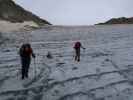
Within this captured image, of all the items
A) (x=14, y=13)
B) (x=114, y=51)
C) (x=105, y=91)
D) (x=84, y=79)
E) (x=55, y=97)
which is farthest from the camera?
(x=14, y=13)

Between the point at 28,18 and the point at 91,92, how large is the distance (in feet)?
357

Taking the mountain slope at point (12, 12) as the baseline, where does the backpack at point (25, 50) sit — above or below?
below

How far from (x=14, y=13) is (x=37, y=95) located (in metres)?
104

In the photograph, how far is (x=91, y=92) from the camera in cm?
1427

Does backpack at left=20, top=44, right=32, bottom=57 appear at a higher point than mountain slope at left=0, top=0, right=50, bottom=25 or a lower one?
lower

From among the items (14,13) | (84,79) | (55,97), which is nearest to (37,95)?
(55,97)

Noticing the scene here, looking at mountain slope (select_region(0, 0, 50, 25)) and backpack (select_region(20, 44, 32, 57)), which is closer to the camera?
backpack (select_region(20, 44, 32, 57))

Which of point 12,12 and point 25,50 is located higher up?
point 12,12

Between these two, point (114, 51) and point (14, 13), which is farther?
point (14, 13)

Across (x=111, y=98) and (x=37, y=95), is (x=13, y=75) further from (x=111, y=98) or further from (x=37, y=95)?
(x=111, y=98)

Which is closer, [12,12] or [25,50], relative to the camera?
[25,50]

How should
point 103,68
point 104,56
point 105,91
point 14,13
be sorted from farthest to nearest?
point 14,13, point 104,56, point 103,68, point 105,91

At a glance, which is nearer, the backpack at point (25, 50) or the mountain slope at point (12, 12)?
the backpack at point (25, 50)

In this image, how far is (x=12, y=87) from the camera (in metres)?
14.7
